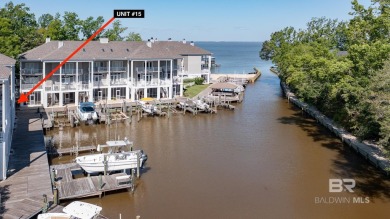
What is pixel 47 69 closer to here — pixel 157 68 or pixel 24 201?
pixel 157 68

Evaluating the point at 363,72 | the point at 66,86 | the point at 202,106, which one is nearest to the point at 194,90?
the point at 202,106

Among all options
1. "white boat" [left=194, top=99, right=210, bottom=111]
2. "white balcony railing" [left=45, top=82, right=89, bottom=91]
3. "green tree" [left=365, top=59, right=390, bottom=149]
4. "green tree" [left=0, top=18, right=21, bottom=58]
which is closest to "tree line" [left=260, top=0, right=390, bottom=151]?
"green tree" [left=365, top=59, right=390, bottom=149]

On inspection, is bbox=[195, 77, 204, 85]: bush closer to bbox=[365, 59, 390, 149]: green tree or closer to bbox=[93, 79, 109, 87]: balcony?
bbox=[93, 79, 109, 87]: balcony

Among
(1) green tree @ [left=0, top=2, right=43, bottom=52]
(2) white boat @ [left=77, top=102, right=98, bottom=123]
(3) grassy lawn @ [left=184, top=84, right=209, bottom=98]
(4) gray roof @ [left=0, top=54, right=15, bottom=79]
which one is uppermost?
(1) green tree @ [left=0, top=2, right=43, bottom=52]

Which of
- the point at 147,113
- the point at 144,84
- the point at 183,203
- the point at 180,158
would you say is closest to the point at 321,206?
the point at 183,203

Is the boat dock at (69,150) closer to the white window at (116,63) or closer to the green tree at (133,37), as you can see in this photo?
the white window at (116,63)

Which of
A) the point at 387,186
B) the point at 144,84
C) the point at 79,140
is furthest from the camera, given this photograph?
the point at 144,84
